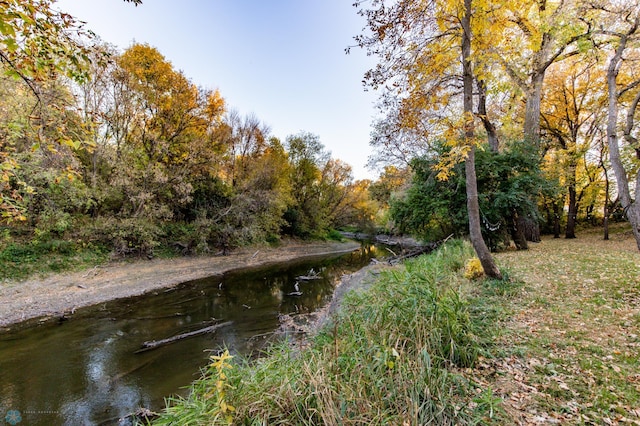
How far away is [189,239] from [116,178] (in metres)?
5.63

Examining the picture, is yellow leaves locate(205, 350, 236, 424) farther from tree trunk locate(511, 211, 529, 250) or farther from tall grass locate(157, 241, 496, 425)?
tree trunk locate(511, 211, 529, 250)

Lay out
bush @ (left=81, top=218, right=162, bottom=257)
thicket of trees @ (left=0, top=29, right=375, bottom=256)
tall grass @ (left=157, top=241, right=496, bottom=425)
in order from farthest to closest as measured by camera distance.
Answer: bush @ (left=81, top=218, right=162, bottom=257)
thicket of trees @ (left=0, top=29, right=375, bottom=256)
tall grass @ (left=157, top=241, right=496, bottom=425)

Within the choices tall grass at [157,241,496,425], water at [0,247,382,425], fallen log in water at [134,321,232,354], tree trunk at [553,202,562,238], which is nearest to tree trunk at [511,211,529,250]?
tree trunk at [553,202,562,238]

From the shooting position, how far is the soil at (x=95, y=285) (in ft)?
28.0

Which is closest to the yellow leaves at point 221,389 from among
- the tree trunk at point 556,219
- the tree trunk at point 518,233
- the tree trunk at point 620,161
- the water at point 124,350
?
the water at point 124,350

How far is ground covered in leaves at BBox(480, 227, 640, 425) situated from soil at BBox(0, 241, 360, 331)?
7395 mm

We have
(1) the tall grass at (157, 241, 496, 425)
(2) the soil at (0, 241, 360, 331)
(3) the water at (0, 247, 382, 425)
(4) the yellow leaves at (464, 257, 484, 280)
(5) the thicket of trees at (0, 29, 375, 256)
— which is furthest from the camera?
(5) the thicket of trees at (0, 29, 375, 256)

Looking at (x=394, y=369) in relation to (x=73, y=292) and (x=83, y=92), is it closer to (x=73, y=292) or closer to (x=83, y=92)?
(x=73, y=292)

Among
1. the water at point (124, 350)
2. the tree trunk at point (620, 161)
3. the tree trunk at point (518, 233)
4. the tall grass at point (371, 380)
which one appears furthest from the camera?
the tree trunk at point (518, 233)

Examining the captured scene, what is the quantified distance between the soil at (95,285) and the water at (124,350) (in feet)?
2.75

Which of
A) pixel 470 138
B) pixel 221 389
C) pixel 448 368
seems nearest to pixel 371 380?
pixel 448 368

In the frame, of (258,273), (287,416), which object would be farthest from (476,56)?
(258,273)

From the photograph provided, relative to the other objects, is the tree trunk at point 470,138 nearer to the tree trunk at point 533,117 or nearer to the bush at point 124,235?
the tree trunk at point 533,117

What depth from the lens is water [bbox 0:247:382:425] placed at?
477 centimetres
